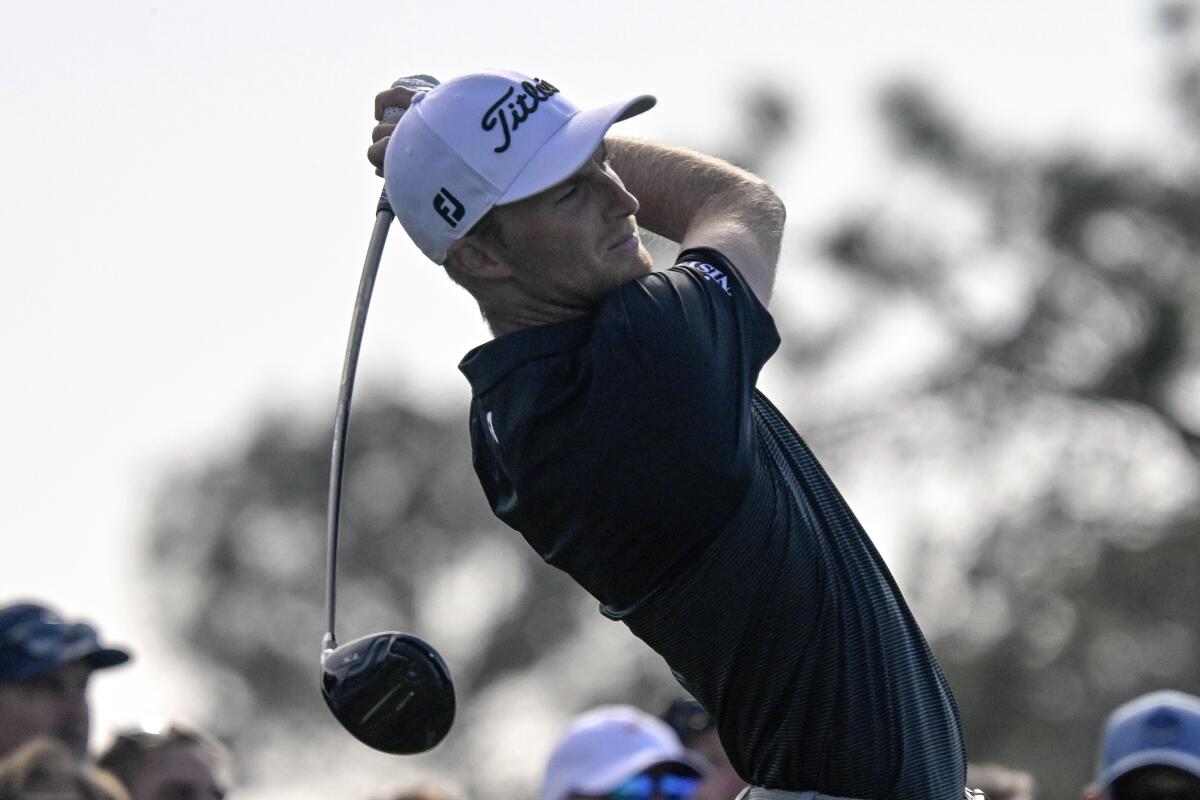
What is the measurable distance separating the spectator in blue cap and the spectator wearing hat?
9.10 feet

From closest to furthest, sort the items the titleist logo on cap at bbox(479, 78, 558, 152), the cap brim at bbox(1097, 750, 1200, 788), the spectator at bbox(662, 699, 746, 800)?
the titleist logo on cap at bbox(479, 78, 558, 152) → the cap brim at bbox(1097, 750, 1200, 788) → the spectator at bbox(662, 699, 746, 800)

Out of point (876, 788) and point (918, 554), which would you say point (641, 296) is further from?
point (918, 554)

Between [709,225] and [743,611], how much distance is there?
84cm

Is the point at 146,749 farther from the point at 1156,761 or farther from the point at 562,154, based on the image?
the point at 562,154

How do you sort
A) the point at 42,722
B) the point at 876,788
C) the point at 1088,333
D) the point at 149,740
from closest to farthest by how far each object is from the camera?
the point at 876,788 → the point at 42,722 → the point at 149,740 → the point at 1088,333

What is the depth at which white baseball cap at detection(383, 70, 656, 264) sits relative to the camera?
4.58m

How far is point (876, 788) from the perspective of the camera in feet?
14.3

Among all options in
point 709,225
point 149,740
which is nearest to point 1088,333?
point 149,740

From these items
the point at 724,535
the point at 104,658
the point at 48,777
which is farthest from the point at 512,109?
the point at 104,658

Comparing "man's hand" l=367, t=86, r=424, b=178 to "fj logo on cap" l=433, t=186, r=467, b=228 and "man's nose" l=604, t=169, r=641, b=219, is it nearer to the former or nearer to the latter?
"fj logo on cap" l=433, t=186, r=467, b=228

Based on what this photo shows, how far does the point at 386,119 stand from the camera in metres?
5.05

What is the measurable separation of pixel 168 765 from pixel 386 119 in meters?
2.71

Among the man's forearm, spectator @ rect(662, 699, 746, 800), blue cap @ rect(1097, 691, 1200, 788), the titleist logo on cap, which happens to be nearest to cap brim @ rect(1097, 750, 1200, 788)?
blue cap @ rect(1097, 691, 1200, 788)

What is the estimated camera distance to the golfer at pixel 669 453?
14.2 ft
